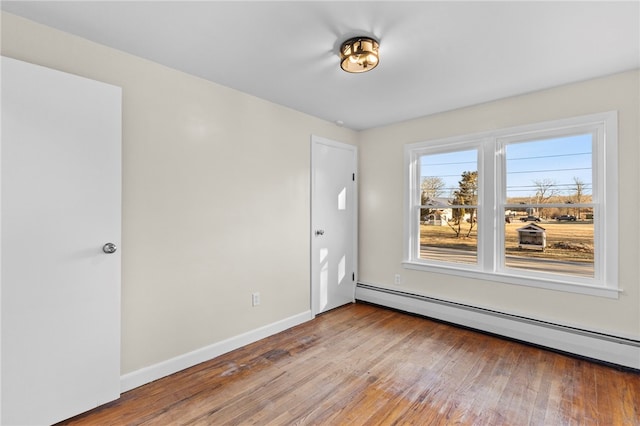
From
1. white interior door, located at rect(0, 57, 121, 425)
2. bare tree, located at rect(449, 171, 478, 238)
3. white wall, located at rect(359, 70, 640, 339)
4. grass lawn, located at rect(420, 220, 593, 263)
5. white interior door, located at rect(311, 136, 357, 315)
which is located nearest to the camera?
white interior door, located at rect(0, 57, 121, 425)

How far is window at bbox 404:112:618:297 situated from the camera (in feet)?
8.45

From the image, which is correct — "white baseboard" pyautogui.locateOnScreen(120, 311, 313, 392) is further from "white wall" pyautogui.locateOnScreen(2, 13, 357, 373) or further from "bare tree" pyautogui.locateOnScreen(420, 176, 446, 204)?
"bare tree" pyautogui.locateOnScreen(420, 176, 446, 204)

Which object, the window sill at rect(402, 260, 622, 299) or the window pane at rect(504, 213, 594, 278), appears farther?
the window pane at rect(504, 213, 594, 278)

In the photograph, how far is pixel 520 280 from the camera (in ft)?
9.63

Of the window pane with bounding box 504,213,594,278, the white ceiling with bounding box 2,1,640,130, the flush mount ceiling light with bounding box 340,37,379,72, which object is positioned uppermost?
the white ceiling with bounding box 2,1,640,130

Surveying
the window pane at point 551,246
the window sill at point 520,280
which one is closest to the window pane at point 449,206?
the window sill at point 520,280

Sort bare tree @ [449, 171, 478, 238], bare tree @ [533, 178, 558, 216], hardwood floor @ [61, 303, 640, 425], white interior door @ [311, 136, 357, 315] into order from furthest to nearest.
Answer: white interior door @ [311, 136, 357, 315]
bare tree @ [449, 171, 478, 238]
bare tree @ [533, 178, 558, 216]
hardwood floor @ [61, 303, 640, 425]

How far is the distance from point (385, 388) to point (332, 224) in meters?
2.05

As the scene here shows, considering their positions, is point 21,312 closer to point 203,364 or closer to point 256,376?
point 203,364

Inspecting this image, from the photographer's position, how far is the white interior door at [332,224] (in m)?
3.60

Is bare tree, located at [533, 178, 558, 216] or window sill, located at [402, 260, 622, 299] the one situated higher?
bare tree, located at [533, 178, 558, 216]

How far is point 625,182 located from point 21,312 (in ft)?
14.1

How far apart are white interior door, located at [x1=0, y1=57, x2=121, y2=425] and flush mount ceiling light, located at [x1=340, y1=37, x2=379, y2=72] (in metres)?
1.57

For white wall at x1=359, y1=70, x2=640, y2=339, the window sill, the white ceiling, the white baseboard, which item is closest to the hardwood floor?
the white baseboard
